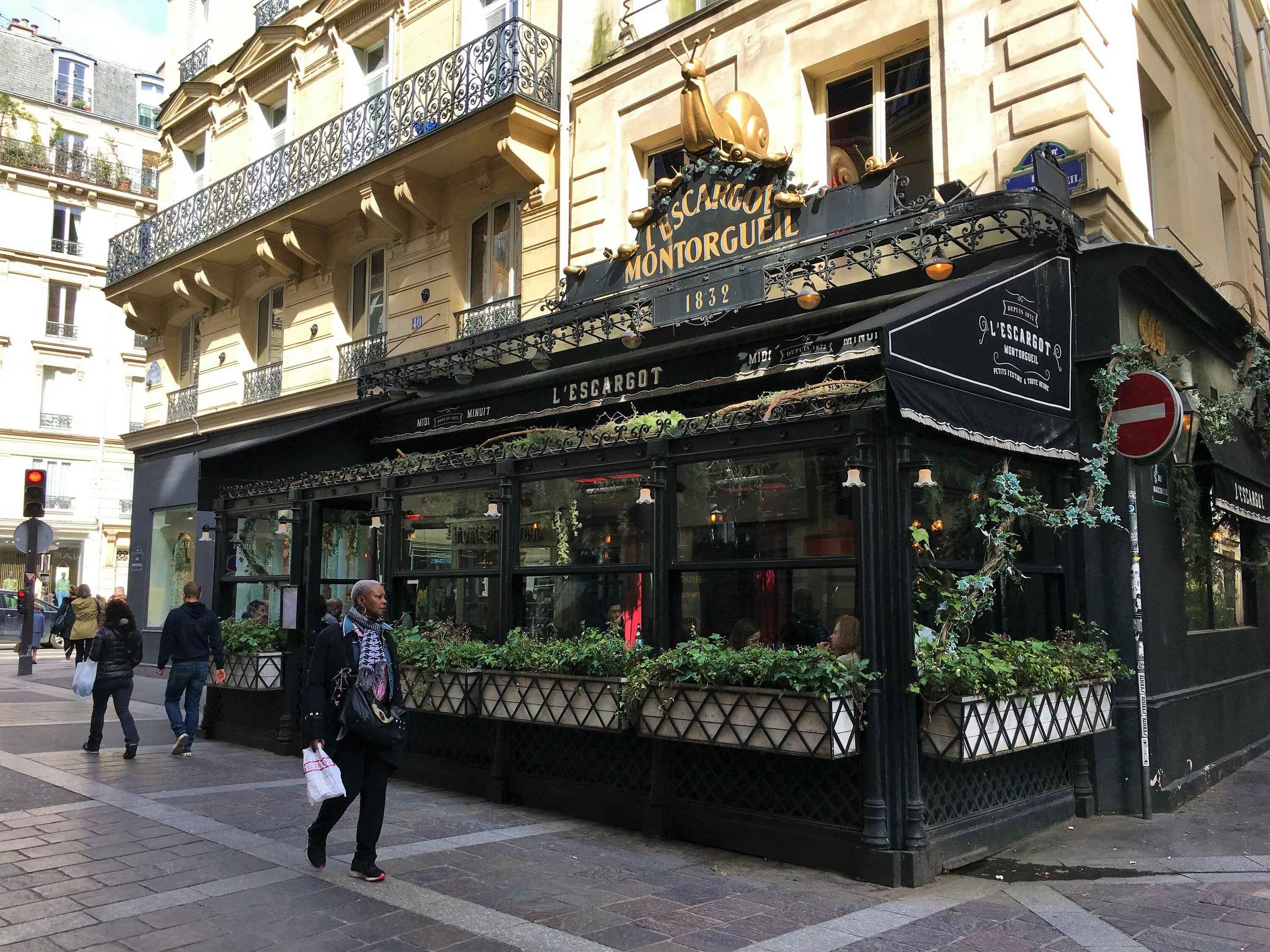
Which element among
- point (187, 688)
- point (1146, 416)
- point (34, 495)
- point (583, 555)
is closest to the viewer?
point (1146, 416)

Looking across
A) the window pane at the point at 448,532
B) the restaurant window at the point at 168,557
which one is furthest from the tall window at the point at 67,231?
the window pane at the point at 448,532

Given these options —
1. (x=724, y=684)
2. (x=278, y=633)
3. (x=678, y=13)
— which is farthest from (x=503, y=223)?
(x=724, y=684)

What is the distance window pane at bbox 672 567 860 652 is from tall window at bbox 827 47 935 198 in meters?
4.43

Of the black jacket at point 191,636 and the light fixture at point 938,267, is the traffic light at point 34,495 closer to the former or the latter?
the black jacket at point 191,636

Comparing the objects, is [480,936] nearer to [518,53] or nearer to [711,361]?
[711,361]

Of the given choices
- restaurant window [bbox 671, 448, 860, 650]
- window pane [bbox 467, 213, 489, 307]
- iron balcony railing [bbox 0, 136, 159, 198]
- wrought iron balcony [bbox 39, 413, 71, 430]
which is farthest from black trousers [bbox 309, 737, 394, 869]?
wrought iron balcony [bbox 39, 413, 71, 430]

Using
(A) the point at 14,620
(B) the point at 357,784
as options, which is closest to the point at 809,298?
(B) the point at 357,784

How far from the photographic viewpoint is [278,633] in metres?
11.4

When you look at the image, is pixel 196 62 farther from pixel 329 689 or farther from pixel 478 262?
pixel 329 689

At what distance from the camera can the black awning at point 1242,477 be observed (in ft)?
31.0

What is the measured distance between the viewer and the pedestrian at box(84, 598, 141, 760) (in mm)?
10328

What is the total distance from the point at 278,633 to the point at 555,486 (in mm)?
4634

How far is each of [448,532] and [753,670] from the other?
408cm

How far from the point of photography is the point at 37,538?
1833cm
